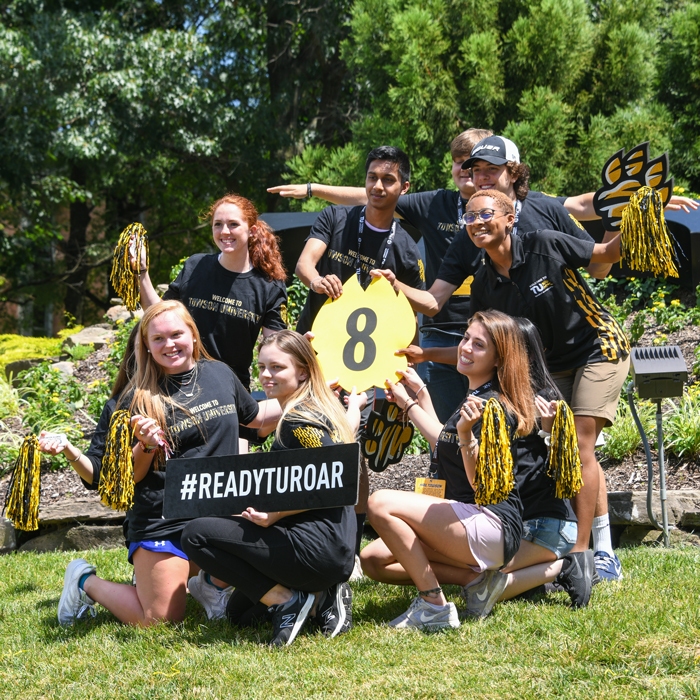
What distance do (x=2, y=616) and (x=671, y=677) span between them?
321 cm

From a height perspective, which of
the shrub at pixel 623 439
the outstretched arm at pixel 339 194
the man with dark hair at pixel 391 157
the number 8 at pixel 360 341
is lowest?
the shrub at pixel 623 439

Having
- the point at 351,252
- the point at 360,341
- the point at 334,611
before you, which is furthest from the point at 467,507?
the point at 351,252

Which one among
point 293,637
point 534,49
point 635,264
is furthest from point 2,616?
point 534,49

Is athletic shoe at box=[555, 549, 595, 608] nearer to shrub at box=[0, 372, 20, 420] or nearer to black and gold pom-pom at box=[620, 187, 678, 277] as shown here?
black and gold pom-pom at box=[620, 187, 678, 277]

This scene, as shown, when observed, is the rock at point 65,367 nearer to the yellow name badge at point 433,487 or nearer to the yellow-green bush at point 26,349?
the yellow-green bush at point 26,349

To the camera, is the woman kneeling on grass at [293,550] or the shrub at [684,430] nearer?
the woman kneeling on grass at [293,550]

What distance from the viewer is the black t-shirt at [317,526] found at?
3.27 m

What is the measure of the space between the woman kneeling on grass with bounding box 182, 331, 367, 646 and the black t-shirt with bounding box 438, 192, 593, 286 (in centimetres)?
115

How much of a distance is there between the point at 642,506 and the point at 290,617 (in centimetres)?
274

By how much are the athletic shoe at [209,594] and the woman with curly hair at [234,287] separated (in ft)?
3.90

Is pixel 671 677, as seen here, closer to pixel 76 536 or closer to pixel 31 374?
pixel 76 536

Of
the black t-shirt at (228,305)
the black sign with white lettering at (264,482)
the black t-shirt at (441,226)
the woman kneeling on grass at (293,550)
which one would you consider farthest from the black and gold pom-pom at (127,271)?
the black t-shirt at (441,226)

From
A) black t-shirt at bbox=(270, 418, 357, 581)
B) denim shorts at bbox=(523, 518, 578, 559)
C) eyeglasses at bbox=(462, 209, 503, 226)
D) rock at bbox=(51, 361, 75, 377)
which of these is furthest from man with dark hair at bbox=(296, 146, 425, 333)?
rock at bbox=(51, 361, 75, 377)

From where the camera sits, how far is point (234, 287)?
430 cm
